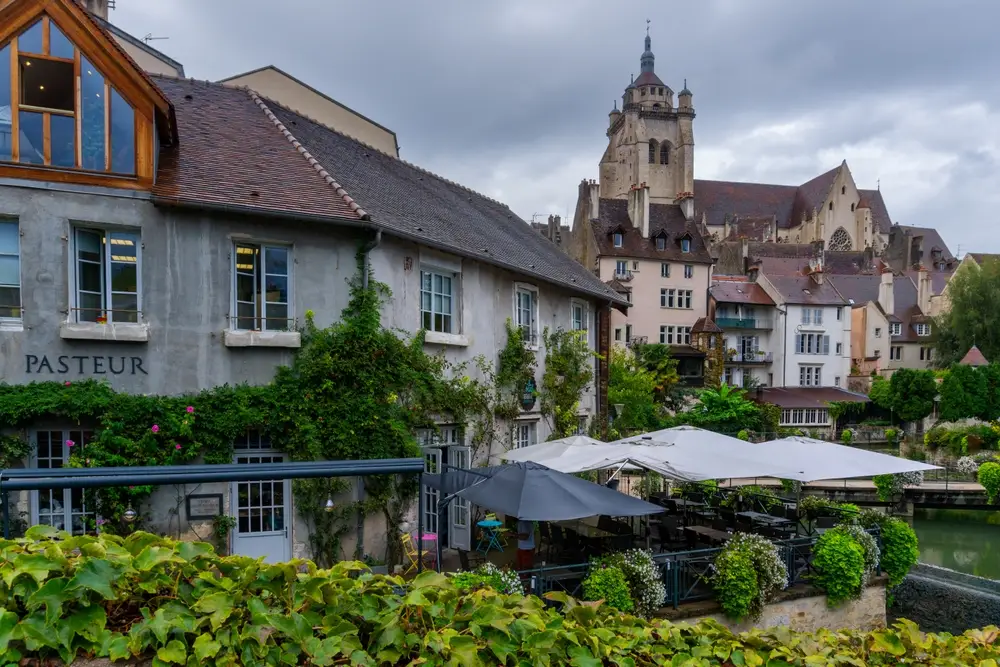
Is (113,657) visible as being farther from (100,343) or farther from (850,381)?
(850,381)

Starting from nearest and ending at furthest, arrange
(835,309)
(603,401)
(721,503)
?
(721,503)
(603,401)
(835,309)

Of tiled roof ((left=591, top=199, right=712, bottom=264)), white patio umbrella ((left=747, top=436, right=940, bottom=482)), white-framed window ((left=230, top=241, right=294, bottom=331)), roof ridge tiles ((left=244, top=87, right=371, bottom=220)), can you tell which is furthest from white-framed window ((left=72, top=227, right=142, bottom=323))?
tiled roof ((left=591, top=199, right=712, bottom=264))

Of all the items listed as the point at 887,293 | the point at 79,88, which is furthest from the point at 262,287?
the point at 887,293

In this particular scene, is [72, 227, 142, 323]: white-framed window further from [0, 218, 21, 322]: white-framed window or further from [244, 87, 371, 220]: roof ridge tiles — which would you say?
[244, 87, 371, 220]: roof ridge tiles

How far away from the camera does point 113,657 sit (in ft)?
7.30

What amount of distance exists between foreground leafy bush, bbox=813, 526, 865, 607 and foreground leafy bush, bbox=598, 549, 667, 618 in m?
3.20

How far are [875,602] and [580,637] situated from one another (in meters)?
10.8

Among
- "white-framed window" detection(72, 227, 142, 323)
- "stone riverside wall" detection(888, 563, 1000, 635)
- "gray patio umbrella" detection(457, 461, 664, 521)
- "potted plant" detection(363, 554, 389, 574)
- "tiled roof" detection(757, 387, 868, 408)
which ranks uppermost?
"white-framed window" detection(72, 227, 142, 323)

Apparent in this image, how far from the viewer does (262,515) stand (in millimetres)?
10703

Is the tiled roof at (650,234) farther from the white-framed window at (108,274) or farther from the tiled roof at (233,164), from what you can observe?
the white-framed window at (108,274)

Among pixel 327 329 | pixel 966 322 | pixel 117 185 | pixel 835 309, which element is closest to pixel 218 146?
pixel 117 185

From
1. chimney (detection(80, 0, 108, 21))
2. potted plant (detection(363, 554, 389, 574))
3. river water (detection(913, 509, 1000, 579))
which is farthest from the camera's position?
river water (detection(913, 509, 1000, 579))

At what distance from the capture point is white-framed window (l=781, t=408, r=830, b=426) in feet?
128

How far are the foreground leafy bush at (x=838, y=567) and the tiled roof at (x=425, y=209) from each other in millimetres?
8073
